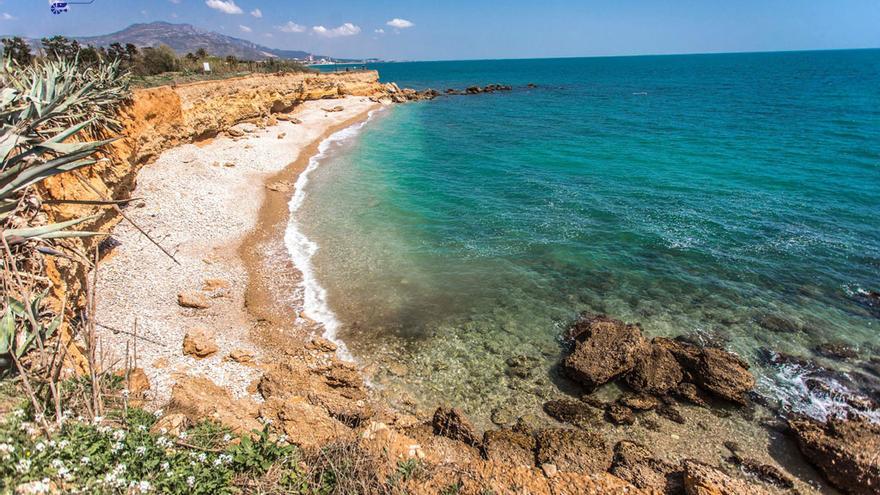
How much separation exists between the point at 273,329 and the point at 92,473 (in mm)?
8832

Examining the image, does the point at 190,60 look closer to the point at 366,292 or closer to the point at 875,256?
the point at 366,292

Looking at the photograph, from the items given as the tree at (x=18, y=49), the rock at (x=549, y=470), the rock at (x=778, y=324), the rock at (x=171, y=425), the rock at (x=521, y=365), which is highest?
the tree at (x=18, y=49)

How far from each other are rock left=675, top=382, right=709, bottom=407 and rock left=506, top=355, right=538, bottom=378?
12.2 ft

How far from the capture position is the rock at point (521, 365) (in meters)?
11.6

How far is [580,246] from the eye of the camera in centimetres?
1867

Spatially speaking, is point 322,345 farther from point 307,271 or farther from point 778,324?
point 778,324

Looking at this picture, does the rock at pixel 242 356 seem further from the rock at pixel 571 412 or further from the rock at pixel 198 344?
the rock at pixel 571 412

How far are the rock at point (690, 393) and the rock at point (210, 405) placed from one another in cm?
1022

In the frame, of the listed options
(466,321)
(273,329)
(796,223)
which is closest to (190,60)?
(273,329)

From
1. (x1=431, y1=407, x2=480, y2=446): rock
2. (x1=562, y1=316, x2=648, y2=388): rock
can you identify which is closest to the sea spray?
(x1=431, y1=407, x2=480, y2=446): rock

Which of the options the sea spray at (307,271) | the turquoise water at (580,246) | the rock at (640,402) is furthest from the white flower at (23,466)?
the rock at (640,402)

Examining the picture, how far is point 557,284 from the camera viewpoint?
15.8 metres

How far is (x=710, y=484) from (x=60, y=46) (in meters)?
44.9

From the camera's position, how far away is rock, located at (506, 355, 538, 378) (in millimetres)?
11641
